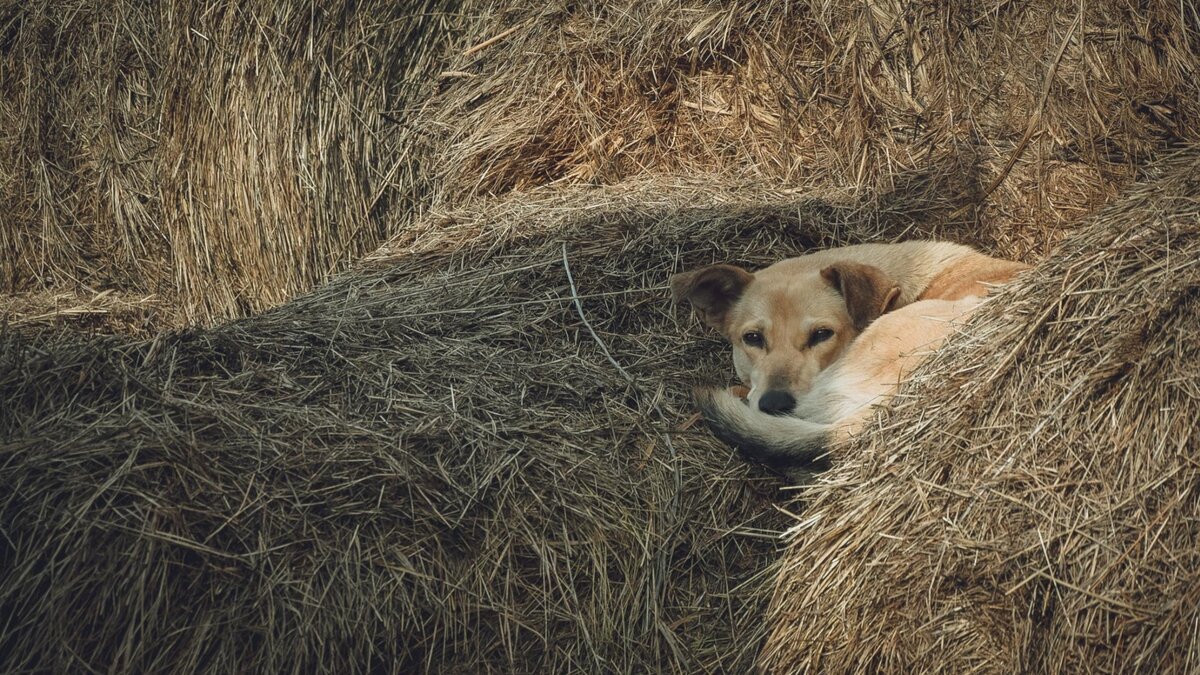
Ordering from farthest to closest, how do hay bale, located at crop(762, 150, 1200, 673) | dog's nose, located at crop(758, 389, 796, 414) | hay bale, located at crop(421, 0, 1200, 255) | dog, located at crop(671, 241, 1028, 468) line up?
hay bale, located at crop(421, 0, 1200, 255) → dog's nose, located at crop(758, 389, 796, 414) → dog, located at crop(671, 241, 1028, 468) → hay bale, located at crop(762, 150, 1200, 673)

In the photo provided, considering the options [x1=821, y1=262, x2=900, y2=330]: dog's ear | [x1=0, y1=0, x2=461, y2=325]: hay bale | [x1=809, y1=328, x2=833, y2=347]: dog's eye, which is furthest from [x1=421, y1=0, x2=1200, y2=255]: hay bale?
[x1=809, y1=328, x2=833, y2=347]: dog's eye

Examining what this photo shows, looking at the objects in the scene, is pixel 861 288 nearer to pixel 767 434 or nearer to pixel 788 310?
pixel 788 310

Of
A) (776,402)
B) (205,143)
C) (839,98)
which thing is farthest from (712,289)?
(205,143)

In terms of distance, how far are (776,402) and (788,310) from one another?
1.34 ft

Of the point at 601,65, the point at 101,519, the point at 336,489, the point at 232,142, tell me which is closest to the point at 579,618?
the point at 336,489

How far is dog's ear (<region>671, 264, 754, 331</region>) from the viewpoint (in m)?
3.70

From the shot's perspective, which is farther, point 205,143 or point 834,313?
point 205,143

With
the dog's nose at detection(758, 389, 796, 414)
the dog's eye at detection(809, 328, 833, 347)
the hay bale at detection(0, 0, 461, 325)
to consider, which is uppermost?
the dog's eye at detection(809, 328, 833, 347)

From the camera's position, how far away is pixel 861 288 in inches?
143

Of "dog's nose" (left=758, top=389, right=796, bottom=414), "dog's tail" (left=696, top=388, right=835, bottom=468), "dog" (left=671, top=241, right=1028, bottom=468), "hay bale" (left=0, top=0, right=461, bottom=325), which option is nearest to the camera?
"dog's tail" (left=696, top=388, right=835, bottom=468)

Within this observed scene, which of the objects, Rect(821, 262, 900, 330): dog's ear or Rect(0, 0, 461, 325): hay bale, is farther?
Rect(0, 0, 461, 325): hay bale

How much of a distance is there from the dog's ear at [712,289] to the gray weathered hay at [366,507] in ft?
0.83

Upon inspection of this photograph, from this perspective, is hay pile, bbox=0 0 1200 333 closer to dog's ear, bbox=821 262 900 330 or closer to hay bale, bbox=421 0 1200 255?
hay bale, bbox=421 0 1200 255

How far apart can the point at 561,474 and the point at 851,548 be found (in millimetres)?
757
